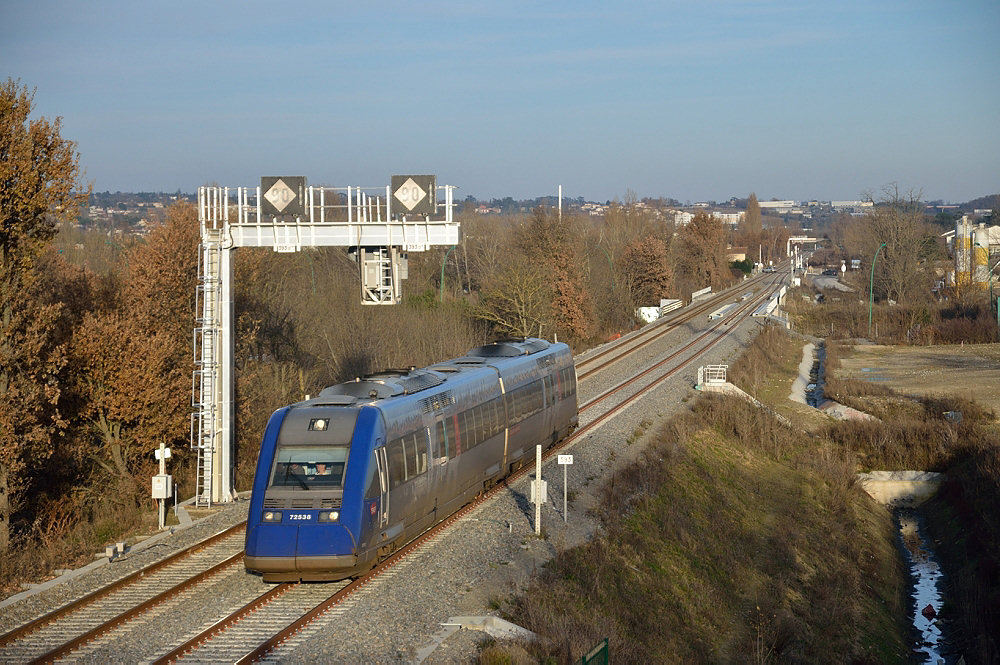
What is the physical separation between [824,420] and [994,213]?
151861 millimetres

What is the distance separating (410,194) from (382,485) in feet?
24.4

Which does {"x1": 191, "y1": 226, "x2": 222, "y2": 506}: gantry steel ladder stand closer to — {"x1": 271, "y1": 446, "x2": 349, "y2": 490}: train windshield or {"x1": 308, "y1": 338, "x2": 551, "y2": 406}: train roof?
{"x1": 308, "y1": 338, "x2": 551, "y2": 406}: train roof

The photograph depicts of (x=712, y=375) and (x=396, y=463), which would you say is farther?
(x=712, y=375)

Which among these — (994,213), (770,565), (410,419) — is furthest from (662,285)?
(994,213)

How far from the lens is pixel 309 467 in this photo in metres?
15.1

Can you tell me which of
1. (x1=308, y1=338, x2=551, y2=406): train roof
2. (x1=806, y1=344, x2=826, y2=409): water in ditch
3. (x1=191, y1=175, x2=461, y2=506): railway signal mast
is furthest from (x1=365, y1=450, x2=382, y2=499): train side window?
(x1=806, y1=344, x2=826, y2=409): water in ditch

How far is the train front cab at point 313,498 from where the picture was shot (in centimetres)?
1460

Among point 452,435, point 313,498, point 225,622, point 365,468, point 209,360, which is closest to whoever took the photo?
point 225,622

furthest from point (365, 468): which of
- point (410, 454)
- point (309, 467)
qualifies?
point (410, 454)

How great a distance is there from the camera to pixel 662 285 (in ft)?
275

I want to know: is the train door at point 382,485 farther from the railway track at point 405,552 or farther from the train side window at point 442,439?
the train side window at point 442,439

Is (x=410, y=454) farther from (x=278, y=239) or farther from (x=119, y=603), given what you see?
(x=278, y=239)

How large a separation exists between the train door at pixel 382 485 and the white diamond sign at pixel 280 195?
7.27 m

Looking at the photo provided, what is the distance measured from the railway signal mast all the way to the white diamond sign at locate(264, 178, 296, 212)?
2 cm
